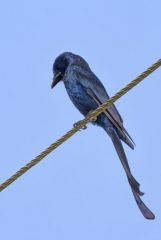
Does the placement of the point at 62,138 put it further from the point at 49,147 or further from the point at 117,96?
the point at 117,96

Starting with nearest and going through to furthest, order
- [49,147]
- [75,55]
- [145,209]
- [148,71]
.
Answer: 1. [148,71]
2. [49,147]
3. [145,209]
4. [75,55]

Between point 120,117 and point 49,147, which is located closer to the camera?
point 49,147

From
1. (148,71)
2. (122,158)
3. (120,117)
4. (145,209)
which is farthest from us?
(120,117)

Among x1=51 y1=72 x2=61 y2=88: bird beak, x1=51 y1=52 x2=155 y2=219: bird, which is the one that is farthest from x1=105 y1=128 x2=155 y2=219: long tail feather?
x1=51 y1=72 x2=61 y2=88: bird beak

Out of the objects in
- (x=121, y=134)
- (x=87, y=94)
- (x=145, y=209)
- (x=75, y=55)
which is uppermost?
(x=75, y=55)

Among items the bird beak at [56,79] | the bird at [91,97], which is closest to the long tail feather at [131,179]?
the bird at [91,97]

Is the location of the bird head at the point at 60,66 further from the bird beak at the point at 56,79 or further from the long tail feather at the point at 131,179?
the long tail feather at the point at 131,179

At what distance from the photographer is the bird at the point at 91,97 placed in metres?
7.19

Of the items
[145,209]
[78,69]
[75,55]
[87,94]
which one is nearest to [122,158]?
[145,209]

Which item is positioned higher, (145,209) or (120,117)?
(120,117)

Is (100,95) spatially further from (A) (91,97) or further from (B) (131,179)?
(B) (131,179)

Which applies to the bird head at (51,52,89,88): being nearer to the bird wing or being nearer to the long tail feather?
the bird wing

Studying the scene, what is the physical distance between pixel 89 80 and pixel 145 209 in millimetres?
2524

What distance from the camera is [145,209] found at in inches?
262
